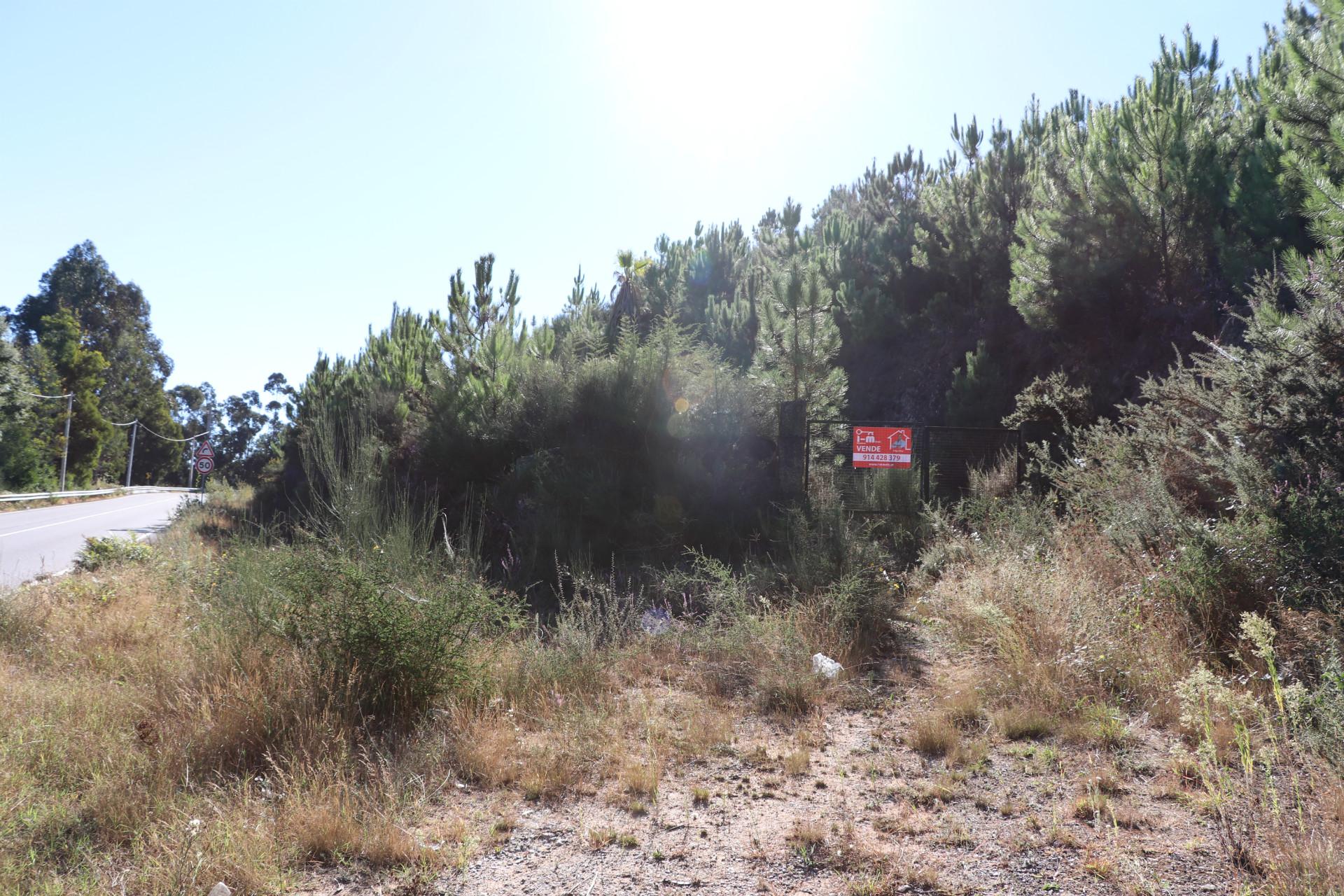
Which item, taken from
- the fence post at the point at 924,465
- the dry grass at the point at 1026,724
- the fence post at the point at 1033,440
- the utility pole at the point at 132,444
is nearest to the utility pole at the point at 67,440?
the utility pole at the point at 132,444

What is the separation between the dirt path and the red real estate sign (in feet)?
21.4

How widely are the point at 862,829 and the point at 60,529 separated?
21.9 metres

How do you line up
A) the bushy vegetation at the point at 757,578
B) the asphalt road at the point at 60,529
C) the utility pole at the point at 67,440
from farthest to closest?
the utility pole at the point at 67,440 < the asphalt road at the point at 60,529 < the bushy vegetation at the point at 757,578

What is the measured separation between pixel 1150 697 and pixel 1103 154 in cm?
1293

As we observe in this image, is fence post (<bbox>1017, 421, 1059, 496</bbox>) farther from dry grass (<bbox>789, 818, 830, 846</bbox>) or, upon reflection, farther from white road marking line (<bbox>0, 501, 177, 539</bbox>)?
white road marking line (<bbox>0, 501, 177, 539</bbox>)

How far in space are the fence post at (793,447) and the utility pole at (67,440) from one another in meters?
36.5

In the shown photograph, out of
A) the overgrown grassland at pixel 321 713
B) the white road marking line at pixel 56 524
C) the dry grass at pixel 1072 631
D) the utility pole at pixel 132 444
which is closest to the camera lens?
the overgrown grassland at pixel 321 713

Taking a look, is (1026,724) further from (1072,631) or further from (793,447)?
(793,447)

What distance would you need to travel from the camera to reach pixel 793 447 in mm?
11031

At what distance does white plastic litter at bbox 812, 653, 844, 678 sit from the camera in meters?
5.66

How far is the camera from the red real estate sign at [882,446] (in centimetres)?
1077

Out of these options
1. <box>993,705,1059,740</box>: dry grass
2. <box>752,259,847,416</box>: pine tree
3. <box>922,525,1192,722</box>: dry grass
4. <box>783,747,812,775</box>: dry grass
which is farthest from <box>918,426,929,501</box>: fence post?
<box>783,747,812,775</box>: dry grass

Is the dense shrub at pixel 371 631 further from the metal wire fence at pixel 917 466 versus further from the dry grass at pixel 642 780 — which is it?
the metal wire fence at pixel 917 466

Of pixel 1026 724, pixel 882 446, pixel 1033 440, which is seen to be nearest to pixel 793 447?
pixel 882 446
